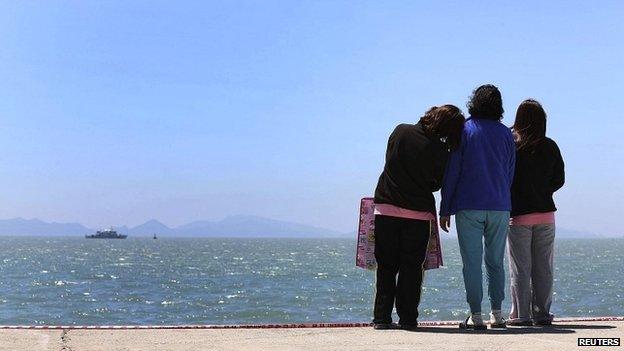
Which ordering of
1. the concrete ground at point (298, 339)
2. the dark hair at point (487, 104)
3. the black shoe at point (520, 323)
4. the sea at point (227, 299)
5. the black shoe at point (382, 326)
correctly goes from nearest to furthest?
the concrete ground at point (298, 339) < the black shoe at point (382, 326) < the dark hair at point (487, 104) < the black shoe at point (520, 323) < the sea at point (227, 299)

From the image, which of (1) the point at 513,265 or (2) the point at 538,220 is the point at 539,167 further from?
(1) the point at 513,265

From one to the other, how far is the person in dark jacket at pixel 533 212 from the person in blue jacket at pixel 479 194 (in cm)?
36

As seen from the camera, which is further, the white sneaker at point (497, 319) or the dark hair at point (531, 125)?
the dark hair at point (531, 125)

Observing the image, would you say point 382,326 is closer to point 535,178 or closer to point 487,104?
point 535,178

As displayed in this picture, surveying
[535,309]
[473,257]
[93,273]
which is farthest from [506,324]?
[93,273]

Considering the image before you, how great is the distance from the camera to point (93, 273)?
64.2 meters

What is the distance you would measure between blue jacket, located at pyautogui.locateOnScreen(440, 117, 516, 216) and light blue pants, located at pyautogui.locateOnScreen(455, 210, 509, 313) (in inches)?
3.0

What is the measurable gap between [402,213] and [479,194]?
→ 0.62 meters

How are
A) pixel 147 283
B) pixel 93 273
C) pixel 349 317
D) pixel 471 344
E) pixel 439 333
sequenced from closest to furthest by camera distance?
pixel 471 344
pixel 439 333
pixel 349 317
pixel 147 283
pixel 93 273

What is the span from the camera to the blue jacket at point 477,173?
602cm

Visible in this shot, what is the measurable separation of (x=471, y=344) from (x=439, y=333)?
0.69 meters

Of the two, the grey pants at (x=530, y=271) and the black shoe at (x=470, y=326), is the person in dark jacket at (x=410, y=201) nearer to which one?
the black shoe at (x=470, y=326)

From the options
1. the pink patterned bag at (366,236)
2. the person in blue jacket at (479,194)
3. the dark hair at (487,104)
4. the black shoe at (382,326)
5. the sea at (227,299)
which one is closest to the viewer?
the black shoe at (382,326)

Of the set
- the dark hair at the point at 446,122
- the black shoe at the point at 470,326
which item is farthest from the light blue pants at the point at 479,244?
the dark hair at the point at 446,122
